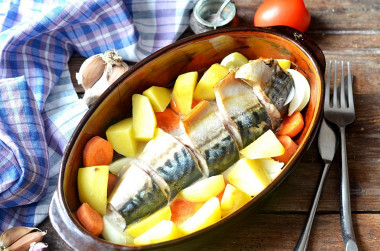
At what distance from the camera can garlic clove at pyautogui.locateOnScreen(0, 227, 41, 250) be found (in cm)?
184

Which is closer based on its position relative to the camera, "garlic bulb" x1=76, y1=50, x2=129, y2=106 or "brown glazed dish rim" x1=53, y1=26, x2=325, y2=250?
"brown glazed dish rim" x1=53, y1=26, x2=325, y2=250

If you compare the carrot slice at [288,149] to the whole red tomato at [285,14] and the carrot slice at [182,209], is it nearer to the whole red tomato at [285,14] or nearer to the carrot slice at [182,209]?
the carrot slice at [182,209]

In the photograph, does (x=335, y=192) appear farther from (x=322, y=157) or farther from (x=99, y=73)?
(x=99, y=73)

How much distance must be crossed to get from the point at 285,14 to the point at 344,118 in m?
0.50

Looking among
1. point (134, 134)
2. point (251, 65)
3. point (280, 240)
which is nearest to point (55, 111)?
point (134, 134)

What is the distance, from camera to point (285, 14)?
88.9 inches

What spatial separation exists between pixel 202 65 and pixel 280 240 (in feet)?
2.29

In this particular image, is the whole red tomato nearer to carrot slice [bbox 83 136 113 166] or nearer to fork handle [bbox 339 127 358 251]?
fork handle [bbox 339 127 358 251]

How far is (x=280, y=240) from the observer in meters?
1.88

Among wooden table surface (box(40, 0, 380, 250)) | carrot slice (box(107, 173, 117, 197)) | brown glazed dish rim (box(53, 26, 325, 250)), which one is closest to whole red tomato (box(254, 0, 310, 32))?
wooden table surface (box(40, 0, 380, 250))

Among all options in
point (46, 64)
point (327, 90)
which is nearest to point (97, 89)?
point (46, 64)

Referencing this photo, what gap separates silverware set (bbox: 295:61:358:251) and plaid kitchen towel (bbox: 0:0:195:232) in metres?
0.71

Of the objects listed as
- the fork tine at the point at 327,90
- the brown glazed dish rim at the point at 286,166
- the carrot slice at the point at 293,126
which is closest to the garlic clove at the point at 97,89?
the brown glazed dish rim at the point at 286,166

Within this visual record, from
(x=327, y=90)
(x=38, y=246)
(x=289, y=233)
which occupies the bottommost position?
(x=289, y=233)
